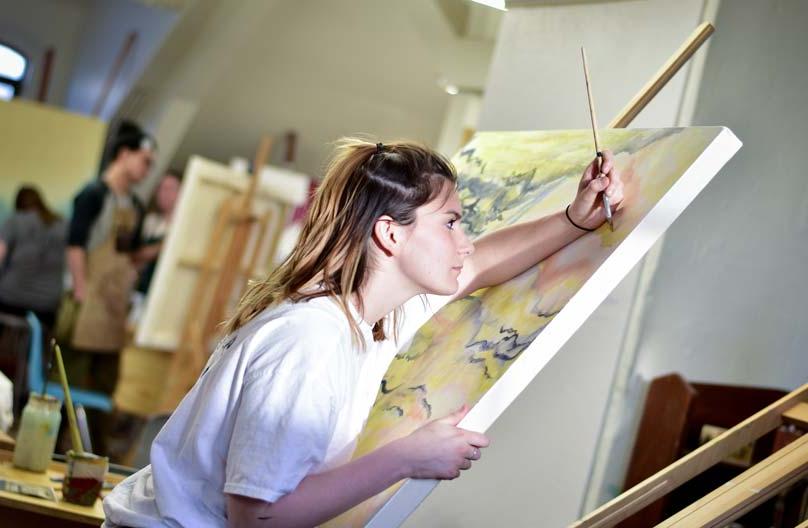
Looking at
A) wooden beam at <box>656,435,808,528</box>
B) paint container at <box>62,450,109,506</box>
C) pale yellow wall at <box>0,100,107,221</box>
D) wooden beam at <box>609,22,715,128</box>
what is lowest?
paint container at <box>62,450,109,506</box>

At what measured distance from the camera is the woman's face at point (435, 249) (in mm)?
1504

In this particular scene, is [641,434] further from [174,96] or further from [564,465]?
[174,96]

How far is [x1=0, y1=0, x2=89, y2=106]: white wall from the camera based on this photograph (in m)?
7.49

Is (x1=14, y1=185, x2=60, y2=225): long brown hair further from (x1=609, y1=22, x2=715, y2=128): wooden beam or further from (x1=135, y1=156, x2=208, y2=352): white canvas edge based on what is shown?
(x1=609, y1=22, x2=715, y2=128): wooden beam

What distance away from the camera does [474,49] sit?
693 cm

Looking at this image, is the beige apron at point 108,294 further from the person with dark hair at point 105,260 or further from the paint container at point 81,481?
the paint container at point 81,481

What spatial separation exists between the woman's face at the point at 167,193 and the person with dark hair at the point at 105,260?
139 cm

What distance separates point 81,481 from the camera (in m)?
2.07

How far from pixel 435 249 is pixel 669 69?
1.78 ft

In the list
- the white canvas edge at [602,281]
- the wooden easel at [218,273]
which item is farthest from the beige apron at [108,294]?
the white canvas edge at [602,281]

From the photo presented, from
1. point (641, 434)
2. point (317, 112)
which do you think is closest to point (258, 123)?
point (317, 112)

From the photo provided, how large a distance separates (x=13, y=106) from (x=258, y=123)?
2082 millimetres

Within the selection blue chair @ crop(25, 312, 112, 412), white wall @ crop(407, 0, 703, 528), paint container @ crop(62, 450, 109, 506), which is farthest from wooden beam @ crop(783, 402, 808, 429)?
blue chair @ crop(25, 312, 112, 412)

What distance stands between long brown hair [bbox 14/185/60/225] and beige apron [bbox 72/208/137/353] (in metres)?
0.66
